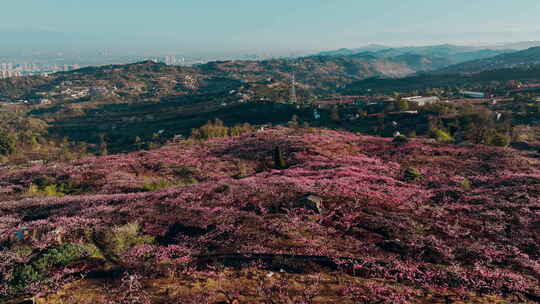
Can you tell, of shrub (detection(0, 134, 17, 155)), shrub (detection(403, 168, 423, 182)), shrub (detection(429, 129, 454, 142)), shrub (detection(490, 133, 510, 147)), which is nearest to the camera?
shrub (detection(403, 168, 423, 182))

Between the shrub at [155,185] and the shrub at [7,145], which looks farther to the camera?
the shrub at [7,145]

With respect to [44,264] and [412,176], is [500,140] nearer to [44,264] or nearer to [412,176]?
[412,176]

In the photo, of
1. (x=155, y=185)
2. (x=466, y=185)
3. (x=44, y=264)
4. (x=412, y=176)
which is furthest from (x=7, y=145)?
(x=466, y=185)

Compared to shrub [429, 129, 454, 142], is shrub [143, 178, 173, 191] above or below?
below

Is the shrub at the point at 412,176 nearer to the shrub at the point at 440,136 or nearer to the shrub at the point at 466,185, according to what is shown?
the shrub at the point at 466,185

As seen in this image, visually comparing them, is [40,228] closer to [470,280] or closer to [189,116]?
[470,280]

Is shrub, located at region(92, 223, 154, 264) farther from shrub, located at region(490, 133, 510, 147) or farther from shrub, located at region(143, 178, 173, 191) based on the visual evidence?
shrub, located at region(490, 133, 510, 147)

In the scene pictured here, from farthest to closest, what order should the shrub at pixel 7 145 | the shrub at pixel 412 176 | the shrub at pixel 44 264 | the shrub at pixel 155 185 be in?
the shrub at pixel 7 145 → the shrub at pixel 155 185 → the shrub at pixel 412 176 → the shrub at pixel 44 264

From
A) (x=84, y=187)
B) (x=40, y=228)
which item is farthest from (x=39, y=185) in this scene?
(x=40, y=228)

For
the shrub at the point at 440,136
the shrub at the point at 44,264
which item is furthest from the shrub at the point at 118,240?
the shrub at the point at 440,136

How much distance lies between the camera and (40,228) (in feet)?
54.6

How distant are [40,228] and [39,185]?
1882cm

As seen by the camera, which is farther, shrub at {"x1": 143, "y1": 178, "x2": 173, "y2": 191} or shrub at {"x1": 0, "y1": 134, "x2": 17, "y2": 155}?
shrub at {"x1": 0, "y1": 134, "x2": 17, "y2": 155}

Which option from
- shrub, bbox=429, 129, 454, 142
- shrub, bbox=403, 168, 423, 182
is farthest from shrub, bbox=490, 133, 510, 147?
shrub, bbox=403, 168, 423, 182
